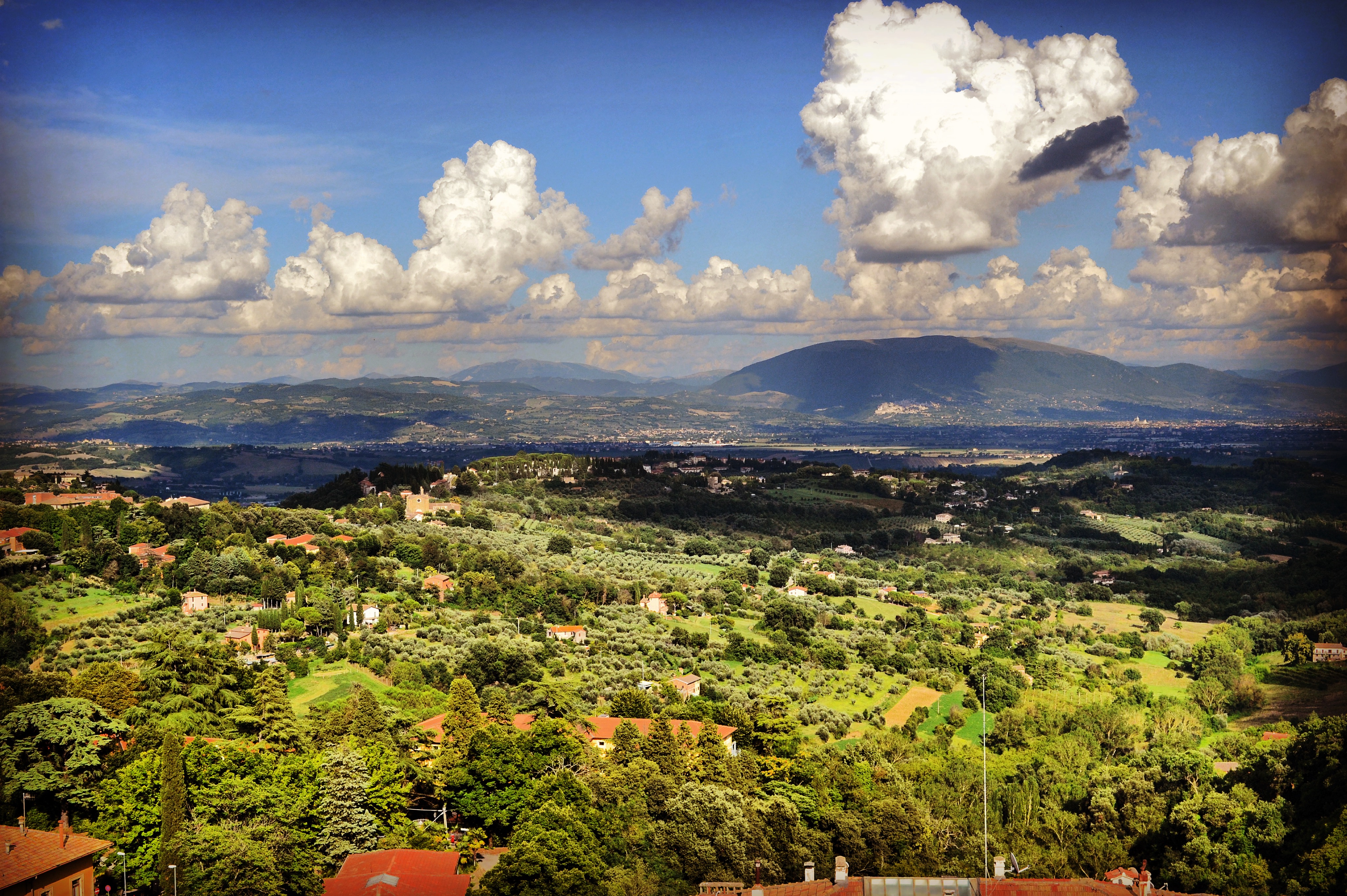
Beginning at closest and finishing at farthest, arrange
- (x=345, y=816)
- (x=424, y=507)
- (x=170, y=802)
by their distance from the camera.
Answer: (x=170, y=802) → (x=345, y=816) → (x=424, y=507)

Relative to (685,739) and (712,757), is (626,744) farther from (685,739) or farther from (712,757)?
(712,757)

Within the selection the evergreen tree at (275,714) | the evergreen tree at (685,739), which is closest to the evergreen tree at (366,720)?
the evergreen tree at (275,714)

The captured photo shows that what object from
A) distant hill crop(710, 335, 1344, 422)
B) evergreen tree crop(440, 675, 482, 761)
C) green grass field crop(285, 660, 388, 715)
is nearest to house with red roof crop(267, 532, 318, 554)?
green grass field crop(285, 660, 388, 715)

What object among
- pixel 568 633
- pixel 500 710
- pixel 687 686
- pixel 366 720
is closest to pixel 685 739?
pixel 500 710

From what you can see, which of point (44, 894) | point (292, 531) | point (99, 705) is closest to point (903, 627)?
point (292, 531)

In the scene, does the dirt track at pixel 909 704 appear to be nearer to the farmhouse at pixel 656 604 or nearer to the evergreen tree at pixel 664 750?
the evergreen tree at pixel 664 750

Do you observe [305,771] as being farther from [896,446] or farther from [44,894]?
[896,446]

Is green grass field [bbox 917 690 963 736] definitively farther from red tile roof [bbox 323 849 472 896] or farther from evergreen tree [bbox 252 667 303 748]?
evergreen tree [bbox 252 667 303 748]

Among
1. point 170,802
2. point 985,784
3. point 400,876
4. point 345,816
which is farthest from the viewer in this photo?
point 985,784
